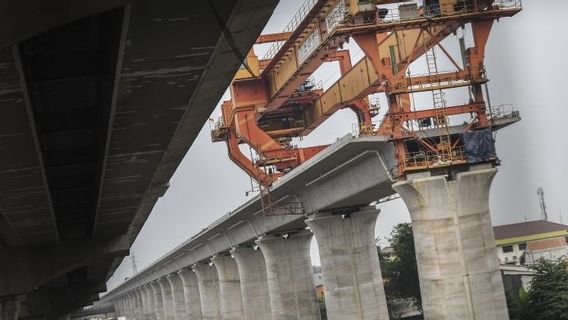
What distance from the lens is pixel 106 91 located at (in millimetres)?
11445

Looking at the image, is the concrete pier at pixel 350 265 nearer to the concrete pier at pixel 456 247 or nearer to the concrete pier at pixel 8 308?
the concrete pier at pixel 456 247

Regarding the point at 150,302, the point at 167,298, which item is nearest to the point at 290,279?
the point at 167,298

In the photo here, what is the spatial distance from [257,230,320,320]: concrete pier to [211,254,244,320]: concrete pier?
676 inches

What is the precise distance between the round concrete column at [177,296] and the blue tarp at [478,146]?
260 feet

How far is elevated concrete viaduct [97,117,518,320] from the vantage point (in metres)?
31.1

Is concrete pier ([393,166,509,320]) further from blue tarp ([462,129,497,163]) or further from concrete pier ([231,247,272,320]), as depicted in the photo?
concrete pier ([231,247,272,320])

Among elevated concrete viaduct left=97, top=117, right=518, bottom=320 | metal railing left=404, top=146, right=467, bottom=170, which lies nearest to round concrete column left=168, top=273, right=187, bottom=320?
elevated concrete viaduct left=97, top=117, right=518, bottom=320

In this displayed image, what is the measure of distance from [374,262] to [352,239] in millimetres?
1874

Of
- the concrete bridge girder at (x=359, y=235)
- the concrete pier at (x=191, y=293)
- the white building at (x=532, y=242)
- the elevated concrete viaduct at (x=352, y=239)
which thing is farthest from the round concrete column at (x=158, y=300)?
the concrete bridge girder at (x=359, y=235)

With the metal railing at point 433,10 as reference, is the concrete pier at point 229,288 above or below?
below

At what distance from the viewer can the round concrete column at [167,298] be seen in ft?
390

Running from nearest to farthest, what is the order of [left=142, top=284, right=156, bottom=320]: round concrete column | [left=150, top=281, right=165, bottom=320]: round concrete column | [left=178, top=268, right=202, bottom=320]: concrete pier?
[left=178, top=268, right=202, bottom=320]: concrete pier < [left=150, top=281, right=165, bottom=320]: round concrete column < [left=142, top=284, right=156, bottom=320]: round concrete column

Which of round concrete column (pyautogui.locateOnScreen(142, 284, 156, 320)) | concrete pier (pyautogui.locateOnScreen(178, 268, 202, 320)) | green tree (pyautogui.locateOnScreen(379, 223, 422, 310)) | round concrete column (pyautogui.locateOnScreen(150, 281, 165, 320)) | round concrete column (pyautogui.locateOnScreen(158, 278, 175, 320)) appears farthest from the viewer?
round concrete column (pyautogui.locateOnScreen(142, 284, 156, 320))

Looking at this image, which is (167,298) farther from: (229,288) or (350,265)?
(350,265)
